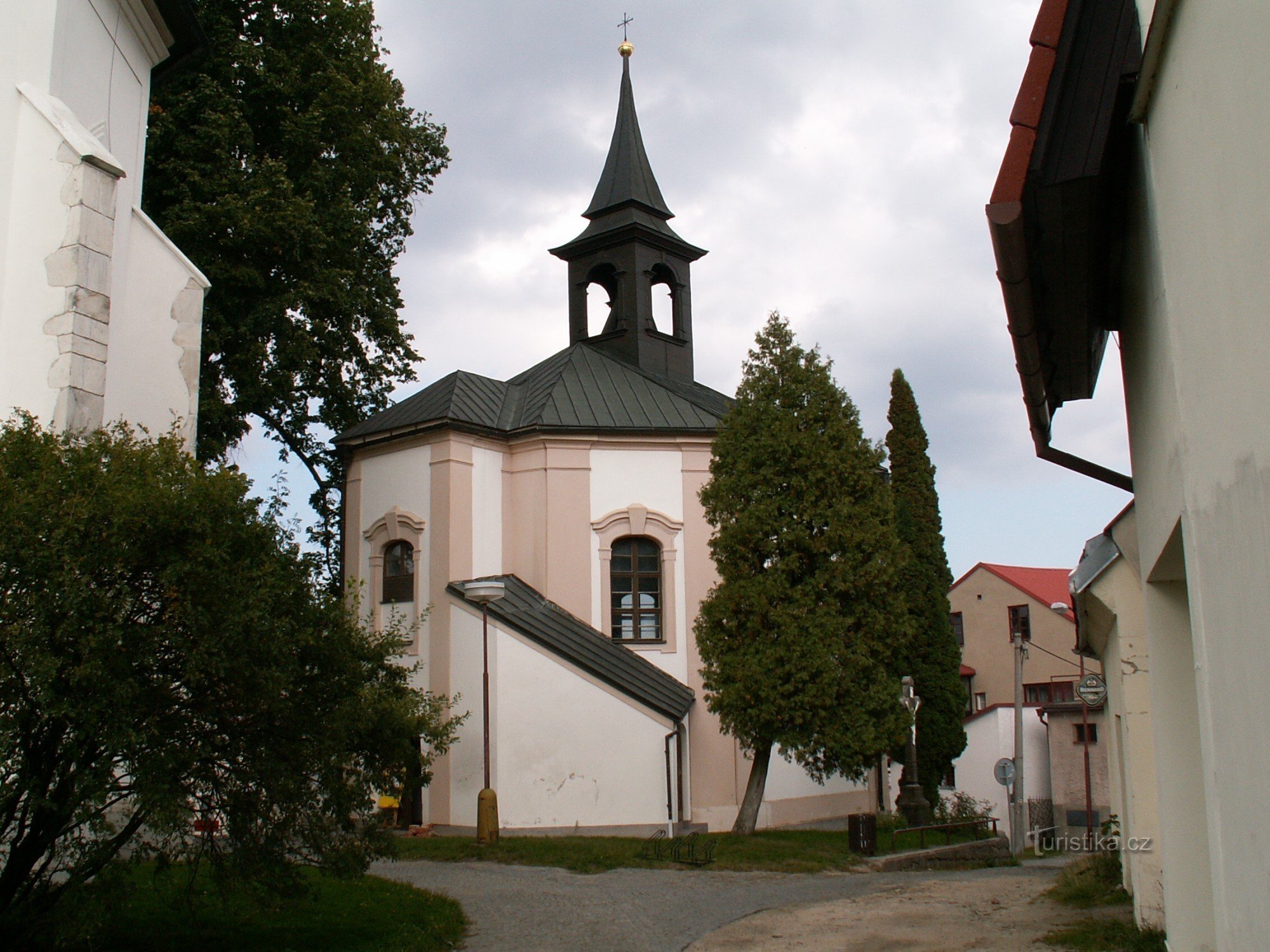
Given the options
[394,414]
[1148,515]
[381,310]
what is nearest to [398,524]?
[394,414]

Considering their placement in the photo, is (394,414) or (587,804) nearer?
(587,804)

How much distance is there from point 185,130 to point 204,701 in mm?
15923

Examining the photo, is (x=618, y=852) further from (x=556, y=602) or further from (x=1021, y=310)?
(x=1021, y=310)

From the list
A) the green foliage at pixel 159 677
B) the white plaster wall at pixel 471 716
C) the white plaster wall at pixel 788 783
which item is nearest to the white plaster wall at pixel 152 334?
the green foliage at pixel 159 677

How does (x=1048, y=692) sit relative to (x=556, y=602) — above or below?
below

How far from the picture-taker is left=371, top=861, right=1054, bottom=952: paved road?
415 inches

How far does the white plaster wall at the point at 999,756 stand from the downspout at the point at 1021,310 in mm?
31247

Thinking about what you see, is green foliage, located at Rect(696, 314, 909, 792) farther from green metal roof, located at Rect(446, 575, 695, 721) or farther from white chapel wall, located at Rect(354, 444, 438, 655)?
white chapel wall, located at Rect(354, 444, 438, 655)

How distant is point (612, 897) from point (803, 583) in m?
7.13

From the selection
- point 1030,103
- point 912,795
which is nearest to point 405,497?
point 912,795

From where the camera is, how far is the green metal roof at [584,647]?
66.1 feet

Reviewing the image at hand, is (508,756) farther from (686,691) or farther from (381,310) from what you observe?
(381,310)

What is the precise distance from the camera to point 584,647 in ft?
69.3

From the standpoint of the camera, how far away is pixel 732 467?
19125 mm
